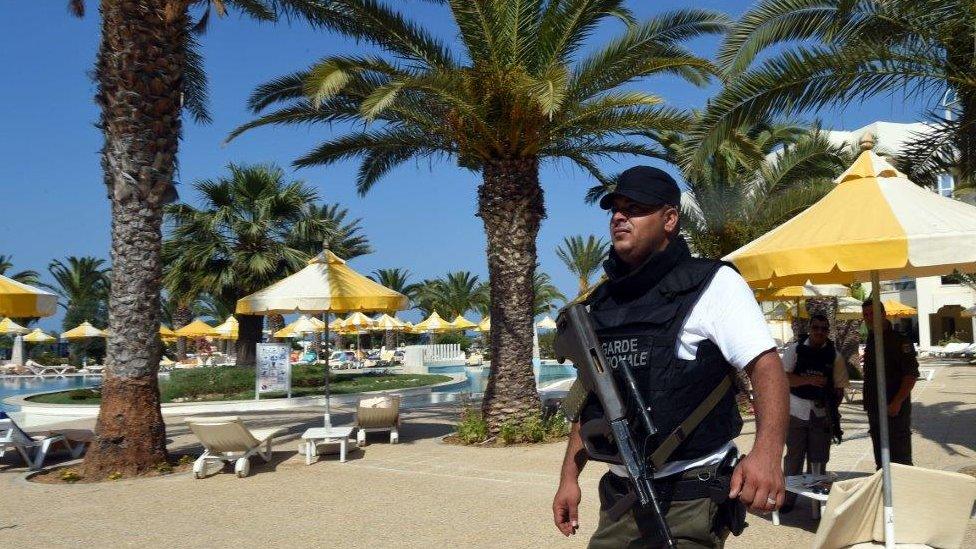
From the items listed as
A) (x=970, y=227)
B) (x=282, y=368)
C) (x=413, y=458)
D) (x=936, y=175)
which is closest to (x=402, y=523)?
(x=413, y=458)

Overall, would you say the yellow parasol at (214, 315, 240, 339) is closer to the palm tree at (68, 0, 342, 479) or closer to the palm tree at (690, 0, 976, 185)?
the palm tree at (68, 0, 342, 479)

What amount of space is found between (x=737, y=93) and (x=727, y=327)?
26.7 ft

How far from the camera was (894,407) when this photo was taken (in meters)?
6.14

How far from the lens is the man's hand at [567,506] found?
290 centimetres

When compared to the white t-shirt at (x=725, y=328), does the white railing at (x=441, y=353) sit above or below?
above

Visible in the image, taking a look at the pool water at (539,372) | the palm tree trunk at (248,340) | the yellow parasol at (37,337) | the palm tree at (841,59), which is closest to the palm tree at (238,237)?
the palm tree trunk at (248,340)

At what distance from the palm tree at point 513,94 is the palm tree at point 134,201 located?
1.89m

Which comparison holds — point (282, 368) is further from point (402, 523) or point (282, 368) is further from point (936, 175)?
point (936, 175)

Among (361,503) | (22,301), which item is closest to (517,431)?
(361,503)

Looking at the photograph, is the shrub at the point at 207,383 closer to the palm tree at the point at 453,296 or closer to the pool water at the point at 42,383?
the pool water at the point at 42,383

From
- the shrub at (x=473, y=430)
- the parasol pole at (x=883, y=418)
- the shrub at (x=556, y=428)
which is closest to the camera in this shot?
the parasol pole at (x=883, y=418)

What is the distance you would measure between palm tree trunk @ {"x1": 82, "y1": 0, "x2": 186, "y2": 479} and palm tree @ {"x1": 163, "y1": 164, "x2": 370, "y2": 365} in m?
13.5

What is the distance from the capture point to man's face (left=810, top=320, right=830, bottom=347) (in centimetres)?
659

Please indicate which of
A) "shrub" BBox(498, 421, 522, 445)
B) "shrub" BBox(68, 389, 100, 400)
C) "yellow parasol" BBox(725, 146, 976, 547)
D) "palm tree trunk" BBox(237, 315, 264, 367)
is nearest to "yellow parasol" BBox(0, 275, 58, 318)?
"shrub" BBox(498, 421, 522, 445)
